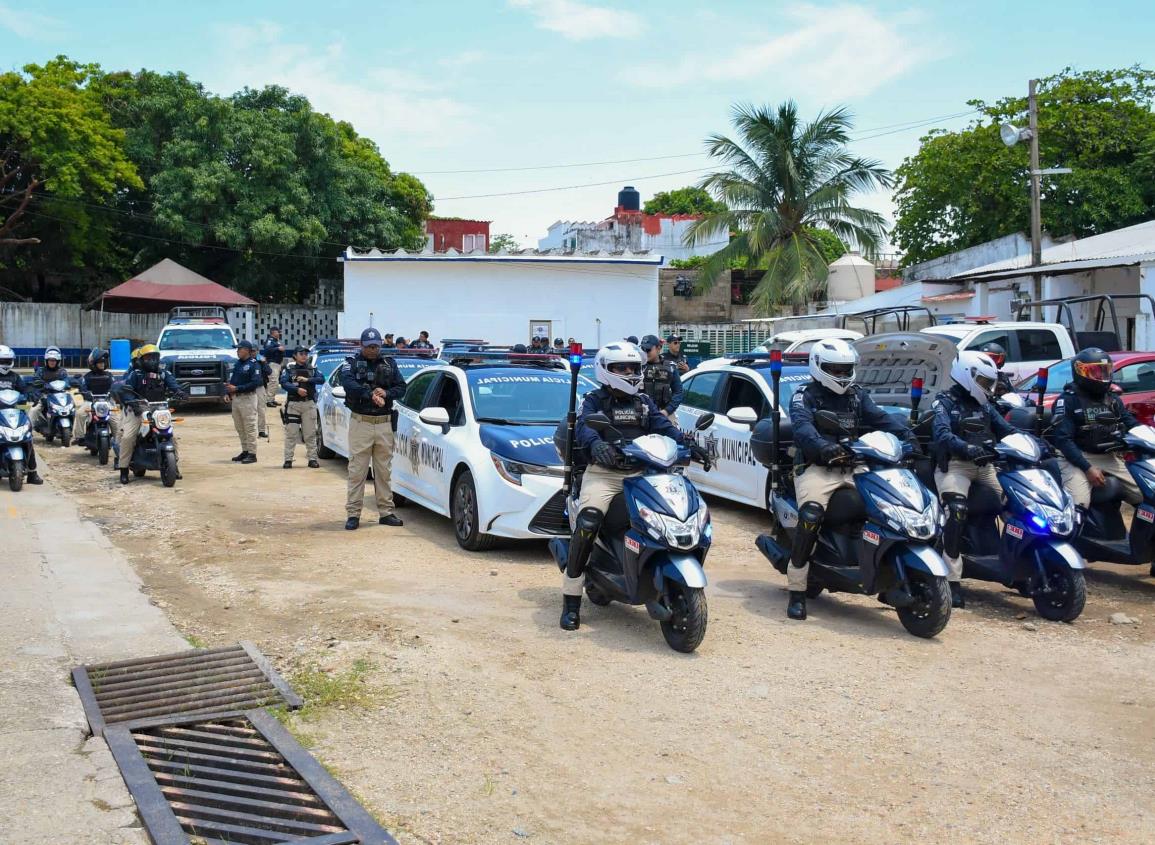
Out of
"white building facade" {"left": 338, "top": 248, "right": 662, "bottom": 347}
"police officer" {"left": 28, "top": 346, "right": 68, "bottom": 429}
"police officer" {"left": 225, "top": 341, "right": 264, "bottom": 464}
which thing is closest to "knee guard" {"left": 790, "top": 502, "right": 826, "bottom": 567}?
"police officer" {"left": 225, "top": 341, "right": 264, "bottom": 464}

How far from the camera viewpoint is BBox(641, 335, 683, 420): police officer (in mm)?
12750

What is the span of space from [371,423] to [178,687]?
5118 mm

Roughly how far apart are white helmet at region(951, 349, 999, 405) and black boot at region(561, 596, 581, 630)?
127 inches

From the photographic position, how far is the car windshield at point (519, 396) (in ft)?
33.5

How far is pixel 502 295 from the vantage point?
36.8 meters

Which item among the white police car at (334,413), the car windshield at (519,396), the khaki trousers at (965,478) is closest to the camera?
the khaki trousers at (965,478)

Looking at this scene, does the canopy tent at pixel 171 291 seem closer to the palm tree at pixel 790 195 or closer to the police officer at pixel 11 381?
the palm tree at pixel 790 195

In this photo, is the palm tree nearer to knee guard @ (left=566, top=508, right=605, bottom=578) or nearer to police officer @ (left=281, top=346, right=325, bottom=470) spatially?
police officer @ (left=281, top=346, right=325, bottom=470)

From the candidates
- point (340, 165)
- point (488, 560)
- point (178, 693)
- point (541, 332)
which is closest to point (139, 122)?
point (340, 165)

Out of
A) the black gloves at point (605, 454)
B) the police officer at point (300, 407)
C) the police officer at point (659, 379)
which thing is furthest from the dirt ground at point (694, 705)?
the police officer at point (300, 407)

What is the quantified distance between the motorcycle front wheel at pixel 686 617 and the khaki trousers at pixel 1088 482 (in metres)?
3.47

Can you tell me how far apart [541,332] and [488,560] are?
27.9m

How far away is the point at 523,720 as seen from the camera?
5.51 m

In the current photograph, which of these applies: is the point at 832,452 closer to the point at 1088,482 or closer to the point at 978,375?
the point at 978,375
